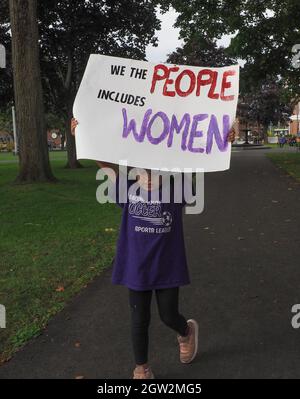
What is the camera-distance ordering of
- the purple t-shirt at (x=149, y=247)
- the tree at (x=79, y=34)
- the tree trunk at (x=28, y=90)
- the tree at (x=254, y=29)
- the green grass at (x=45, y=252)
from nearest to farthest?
1. the purple t-shirt at (x=149, y=247)
2. the green grass at (x=45, y=252)
3. the tree trunk at (x=28, y=90)
4. the tree at (x=254, y=29)
5. the tree at (x=79, y=34)

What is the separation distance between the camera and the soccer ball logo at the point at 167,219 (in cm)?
342

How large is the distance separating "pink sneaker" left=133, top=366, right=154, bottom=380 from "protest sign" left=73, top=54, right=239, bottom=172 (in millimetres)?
1432

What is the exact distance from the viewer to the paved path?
366 cm

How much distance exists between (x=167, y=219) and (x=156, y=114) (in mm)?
801

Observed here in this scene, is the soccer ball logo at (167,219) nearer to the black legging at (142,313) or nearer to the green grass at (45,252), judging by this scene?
the black legging at (142,313)

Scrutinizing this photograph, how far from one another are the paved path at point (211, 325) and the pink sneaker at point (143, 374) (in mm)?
124

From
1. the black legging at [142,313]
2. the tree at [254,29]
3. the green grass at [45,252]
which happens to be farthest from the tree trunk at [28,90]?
the black legging at [142,313]

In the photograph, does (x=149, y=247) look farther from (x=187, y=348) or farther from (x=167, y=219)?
(x=187, y=348)

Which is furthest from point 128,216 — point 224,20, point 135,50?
point 135,50

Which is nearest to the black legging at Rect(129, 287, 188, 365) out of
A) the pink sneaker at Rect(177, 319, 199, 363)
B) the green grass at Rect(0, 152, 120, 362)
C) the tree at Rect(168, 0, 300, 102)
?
the pink sneaker at Rect(177, 319, 199, 363)

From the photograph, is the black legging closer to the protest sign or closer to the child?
the child

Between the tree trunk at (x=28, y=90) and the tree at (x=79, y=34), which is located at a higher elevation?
the tree at (x=79, y=34)

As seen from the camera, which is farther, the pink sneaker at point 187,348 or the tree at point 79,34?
the tree at point 79,34
